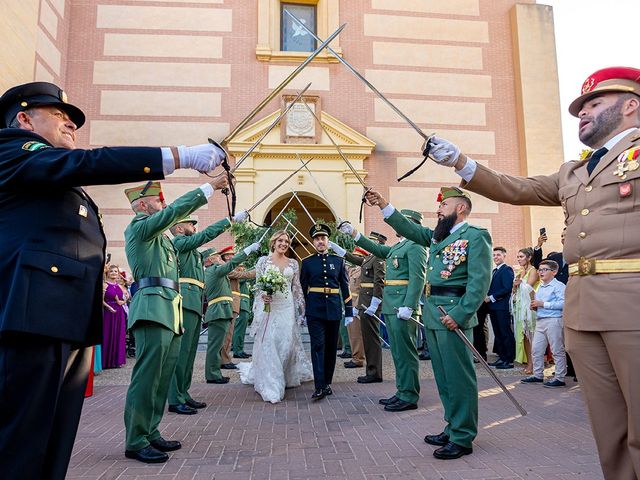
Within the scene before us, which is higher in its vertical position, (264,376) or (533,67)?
(533,67)

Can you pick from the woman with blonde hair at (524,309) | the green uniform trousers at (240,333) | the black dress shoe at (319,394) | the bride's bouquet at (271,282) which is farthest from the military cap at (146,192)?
the woman with blonde hair at (524,309)

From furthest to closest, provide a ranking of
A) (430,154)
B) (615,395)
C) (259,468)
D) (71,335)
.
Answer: (259,468), (430,154), (615,395), (71,335)

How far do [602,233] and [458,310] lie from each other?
1.70 metres

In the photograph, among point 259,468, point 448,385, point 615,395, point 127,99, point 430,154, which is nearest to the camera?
point 615,395

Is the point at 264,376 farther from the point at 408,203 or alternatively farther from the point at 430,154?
the point at 408,203

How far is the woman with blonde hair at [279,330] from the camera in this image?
6375 mm

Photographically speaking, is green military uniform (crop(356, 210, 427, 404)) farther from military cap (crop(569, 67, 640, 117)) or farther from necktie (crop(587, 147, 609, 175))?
military cap (crop(569, 67, 640, 117))

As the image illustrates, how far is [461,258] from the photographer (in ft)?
13.5

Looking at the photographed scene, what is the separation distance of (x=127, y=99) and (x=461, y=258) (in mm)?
13768

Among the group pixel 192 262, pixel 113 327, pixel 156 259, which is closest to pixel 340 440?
pixel 156 259

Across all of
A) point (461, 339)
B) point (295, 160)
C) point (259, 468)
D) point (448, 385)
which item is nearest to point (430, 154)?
point (461, 339)

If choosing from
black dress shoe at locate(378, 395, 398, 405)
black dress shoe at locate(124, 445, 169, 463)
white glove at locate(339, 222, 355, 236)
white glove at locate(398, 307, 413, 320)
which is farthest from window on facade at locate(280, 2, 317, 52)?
black dress shoe at locate(124, 445, 169, 463)

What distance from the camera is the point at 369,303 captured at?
26.8ft

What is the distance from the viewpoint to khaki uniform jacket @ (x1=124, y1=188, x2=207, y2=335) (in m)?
3.80
